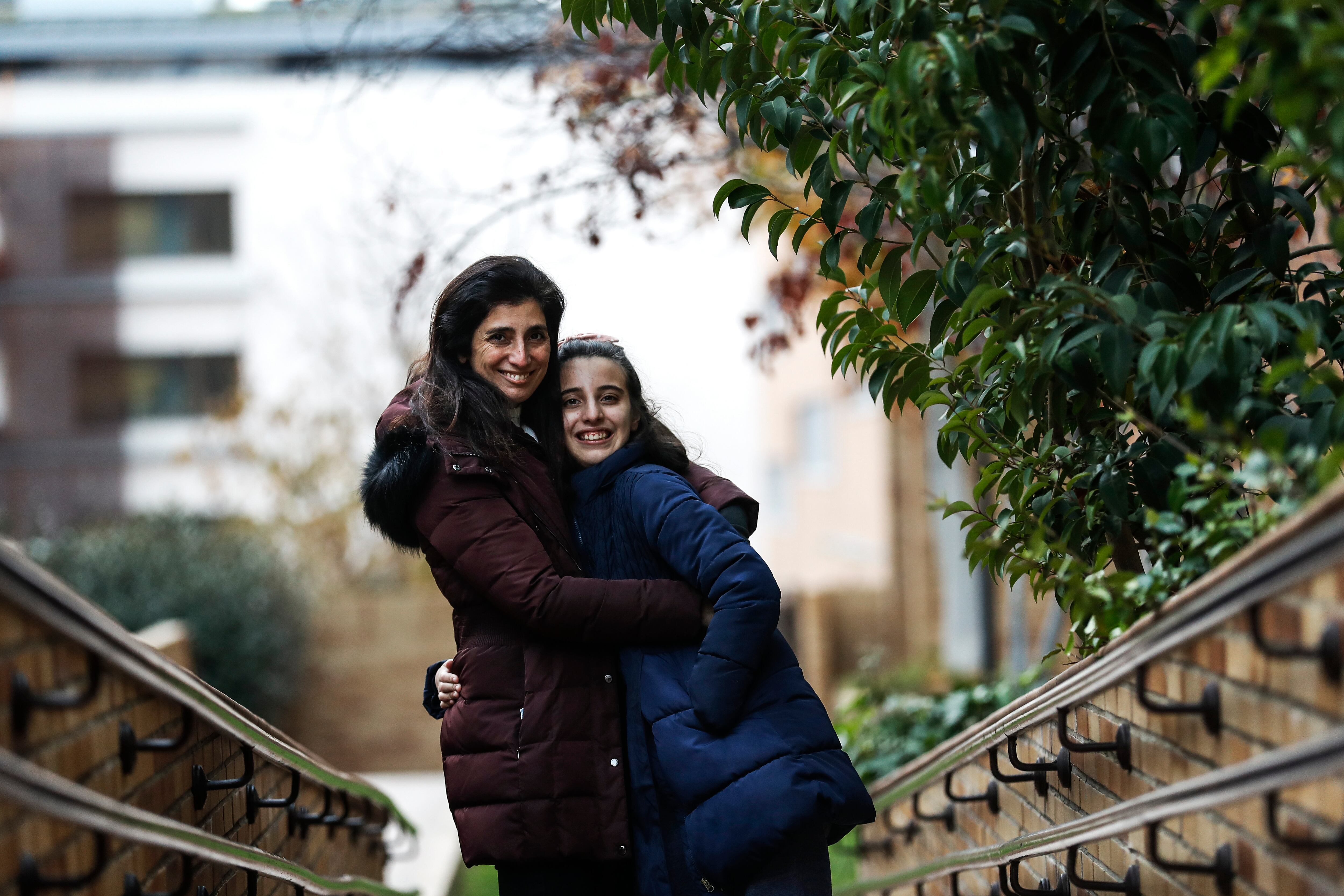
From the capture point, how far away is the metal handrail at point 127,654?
1.70m

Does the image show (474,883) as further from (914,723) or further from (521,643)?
(521,643)

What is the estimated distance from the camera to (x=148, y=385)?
2173 centimetres

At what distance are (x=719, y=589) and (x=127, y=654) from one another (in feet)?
3.77

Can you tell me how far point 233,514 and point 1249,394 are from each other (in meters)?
12.6

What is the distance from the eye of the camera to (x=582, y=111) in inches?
212

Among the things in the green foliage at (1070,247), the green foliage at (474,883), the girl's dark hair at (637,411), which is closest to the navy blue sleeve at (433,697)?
the girl's dark hair at (637,411)

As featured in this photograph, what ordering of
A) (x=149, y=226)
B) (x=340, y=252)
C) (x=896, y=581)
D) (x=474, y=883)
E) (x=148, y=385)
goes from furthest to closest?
Answer: (x=149, y=226) → (x=148, y=385) → (x=340, y=252) → (x=896, y=581) → (x=474, y=883)

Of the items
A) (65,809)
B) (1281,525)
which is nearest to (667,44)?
(1281,525)

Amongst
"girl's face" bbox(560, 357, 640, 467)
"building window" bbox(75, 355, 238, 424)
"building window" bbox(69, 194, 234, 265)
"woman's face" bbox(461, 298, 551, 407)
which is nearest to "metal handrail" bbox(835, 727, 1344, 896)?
"girl's face" bbox(560, 357, 640, 467)

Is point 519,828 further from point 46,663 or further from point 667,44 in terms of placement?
point 667,44

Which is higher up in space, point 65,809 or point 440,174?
point 440,174

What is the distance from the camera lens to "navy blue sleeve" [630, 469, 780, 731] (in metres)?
2.43

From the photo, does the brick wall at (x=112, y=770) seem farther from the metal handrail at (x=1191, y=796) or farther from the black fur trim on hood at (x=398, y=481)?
the metal handrail at (x=1191, y=796)

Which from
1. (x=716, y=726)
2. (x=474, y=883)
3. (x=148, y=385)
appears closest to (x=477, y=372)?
(x=716, y=726)
